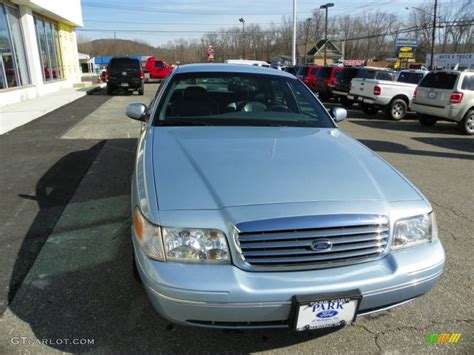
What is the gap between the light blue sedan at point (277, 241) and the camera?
2004 mm

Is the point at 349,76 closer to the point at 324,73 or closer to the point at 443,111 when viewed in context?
the point at 324,73

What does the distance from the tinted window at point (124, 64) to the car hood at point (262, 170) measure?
18.8 metres

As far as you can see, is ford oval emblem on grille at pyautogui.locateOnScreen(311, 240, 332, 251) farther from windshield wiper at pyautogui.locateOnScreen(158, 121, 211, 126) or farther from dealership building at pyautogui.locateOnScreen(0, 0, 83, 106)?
dealership building at pyautogui.locateOnScreen(0, 0, 83, 106)

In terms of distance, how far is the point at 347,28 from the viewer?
267 ft

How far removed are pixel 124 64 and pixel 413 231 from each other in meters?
20.6

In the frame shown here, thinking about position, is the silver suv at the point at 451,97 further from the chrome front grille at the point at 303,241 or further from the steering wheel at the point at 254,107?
the chrome front grille at the point at 303,241

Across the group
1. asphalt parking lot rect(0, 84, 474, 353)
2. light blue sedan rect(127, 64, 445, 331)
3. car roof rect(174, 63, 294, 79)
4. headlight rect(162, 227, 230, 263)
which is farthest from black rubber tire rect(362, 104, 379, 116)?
headlight rect(162, 227, 230, 263)

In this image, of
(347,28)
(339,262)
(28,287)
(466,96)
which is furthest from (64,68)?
(347,28)

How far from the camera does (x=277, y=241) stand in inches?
80.9

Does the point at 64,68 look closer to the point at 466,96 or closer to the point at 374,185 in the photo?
the point at 466,96

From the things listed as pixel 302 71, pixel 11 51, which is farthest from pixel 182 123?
pixel 302 71

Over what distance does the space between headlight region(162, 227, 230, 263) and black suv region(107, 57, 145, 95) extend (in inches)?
781

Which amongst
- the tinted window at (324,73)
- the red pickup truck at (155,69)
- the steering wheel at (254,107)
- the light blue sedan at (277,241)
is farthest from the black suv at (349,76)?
the red pickup truck at (155,69)

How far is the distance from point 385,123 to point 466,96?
8.64 ft
